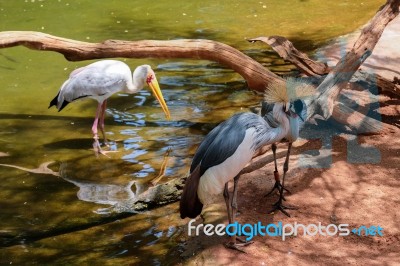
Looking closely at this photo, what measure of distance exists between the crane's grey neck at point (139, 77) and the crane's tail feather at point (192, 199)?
2.75 metres

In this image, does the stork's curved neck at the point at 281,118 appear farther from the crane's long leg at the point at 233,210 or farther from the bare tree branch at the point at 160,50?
the bare tree branch at the point at 160,50

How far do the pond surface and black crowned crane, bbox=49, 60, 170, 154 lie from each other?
0.30 meters

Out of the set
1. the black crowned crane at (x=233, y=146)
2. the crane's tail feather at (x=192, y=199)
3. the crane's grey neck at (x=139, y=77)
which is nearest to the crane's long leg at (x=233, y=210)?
the black crowned crane at (x=233, y=146)

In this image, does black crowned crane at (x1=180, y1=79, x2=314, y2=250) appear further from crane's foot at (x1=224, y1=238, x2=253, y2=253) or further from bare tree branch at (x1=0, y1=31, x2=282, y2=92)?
bare tree branch at (x1=0, y1=31, x2=282, y2=92)

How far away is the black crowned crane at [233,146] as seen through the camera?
4523 mm

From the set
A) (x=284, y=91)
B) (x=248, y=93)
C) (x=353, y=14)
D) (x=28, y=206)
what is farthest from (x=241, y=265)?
(x=353, y=14)

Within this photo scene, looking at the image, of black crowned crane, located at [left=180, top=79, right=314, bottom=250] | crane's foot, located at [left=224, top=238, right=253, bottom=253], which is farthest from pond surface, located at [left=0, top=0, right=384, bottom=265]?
black crowned crane, located at [left=180, top=79, right=314, bottom=250]

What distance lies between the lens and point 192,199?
4.50 m

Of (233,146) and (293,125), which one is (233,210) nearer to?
(233,146)

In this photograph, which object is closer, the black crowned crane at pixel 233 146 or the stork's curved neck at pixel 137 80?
the black crowned crane at pixel 233 146

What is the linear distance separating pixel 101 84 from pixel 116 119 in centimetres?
74

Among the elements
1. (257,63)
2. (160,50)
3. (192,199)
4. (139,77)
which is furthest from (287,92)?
(139,77)

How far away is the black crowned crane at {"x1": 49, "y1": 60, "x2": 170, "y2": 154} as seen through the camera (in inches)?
276

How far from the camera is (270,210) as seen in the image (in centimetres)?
514
